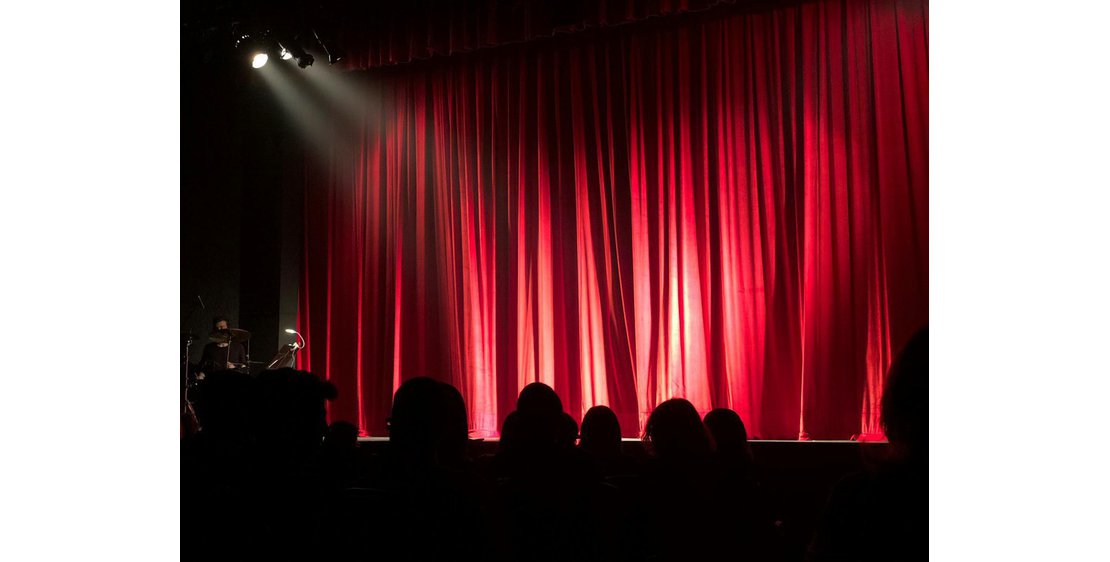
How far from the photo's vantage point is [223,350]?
20.0ft

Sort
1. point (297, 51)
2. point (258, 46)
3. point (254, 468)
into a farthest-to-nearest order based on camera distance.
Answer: point (297, 51) → point (258, 46) → point (254, 468)

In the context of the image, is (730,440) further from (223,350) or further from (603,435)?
(223,350)

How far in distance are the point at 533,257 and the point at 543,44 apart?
1.81m

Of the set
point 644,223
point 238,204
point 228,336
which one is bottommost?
point 228,336

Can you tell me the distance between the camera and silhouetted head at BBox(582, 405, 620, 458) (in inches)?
125

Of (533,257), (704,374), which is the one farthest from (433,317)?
(704,374)

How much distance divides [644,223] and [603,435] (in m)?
3.17

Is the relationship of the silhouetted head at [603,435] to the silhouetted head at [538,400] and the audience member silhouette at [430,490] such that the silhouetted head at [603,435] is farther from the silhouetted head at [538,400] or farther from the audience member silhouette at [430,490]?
the audience member silhouette at [430,490]

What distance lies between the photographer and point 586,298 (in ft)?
20.4

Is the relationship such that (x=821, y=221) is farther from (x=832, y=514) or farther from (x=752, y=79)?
(x=832, y=514)

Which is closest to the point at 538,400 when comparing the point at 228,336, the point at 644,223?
the point at 644,223

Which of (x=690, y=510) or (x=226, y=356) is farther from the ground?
(x=226, y=356)

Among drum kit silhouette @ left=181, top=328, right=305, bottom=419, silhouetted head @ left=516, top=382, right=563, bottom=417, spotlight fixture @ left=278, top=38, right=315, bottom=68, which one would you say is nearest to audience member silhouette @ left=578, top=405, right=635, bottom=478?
silhouetted head @ left=516, top=382, right=563, bottom=417

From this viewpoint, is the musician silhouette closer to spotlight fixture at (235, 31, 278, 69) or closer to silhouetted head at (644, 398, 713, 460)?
spotlight fixture at (235, 31, 278, 69)
